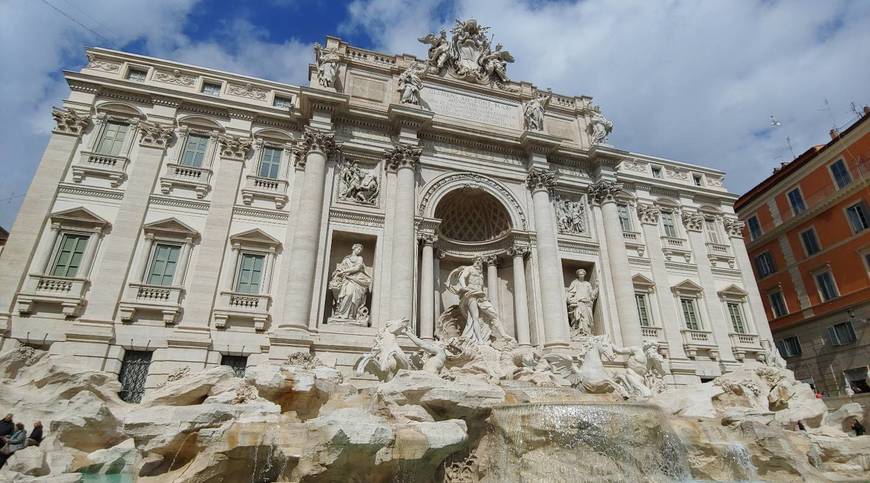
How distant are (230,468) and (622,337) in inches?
584

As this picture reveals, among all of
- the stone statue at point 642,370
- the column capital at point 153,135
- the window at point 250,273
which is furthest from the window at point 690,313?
the column capital at point 153,135

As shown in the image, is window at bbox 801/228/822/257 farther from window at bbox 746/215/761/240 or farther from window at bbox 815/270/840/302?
window at bbox 746/215/761/240

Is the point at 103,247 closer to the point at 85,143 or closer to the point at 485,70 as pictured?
the point at 85,143

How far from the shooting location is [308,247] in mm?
14977

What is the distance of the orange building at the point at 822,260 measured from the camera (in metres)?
21.9

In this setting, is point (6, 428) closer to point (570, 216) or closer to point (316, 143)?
point (316, 143)

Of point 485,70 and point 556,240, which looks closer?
point 556,240

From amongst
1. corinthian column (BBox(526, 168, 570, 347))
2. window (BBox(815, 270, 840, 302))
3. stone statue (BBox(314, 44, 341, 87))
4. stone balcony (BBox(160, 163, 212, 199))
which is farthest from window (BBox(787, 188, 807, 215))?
stone balcony (BBox(160, 163, 212, 199))

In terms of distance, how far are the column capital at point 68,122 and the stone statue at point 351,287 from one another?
9.98 meters

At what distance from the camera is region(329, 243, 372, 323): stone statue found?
1504 centimetres

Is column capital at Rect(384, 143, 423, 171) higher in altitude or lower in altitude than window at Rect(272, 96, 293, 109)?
lower

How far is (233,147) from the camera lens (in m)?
16.8

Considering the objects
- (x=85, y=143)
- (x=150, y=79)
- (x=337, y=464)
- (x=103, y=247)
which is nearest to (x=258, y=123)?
(x=150, y=79)

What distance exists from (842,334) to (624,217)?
12.4 metres
